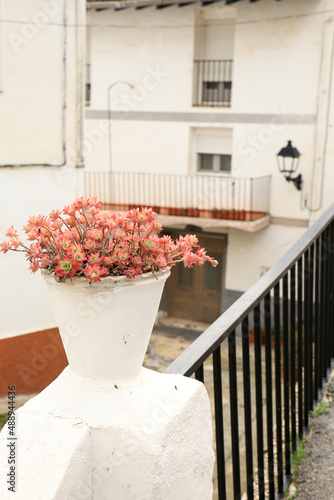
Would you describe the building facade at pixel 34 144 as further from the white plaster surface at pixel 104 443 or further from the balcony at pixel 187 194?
the white plaster surface at pixel 104 443

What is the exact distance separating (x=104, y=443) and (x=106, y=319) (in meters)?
0.24

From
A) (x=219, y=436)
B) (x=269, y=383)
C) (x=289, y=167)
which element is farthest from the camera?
(x=289, y=167)

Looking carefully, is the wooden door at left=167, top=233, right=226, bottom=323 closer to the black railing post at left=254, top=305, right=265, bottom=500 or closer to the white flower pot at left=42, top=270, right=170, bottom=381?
the black railing post at left=254, top=305, right=265, bottom=500

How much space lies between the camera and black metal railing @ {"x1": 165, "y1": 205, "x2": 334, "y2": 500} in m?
1.60

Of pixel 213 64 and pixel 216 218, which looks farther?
pixel 213 64

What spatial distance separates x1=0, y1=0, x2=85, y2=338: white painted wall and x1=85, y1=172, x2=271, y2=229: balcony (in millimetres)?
4993

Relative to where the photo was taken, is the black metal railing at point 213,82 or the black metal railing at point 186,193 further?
the black metal railing at point 213,82

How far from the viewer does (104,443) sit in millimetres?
1186

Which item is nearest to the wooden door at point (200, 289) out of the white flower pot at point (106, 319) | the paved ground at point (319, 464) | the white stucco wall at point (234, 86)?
the white stucco wall at point (234, 86)

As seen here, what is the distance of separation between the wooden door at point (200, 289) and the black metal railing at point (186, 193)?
1.02 meters

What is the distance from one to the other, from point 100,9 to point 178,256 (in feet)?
44.0

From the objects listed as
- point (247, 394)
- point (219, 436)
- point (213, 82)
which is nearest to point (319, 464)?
point (247, 394)

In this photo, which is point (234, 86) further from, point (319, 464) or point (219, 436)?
point (219, 436)

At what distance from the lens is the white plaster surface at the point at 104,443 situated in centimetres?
112
